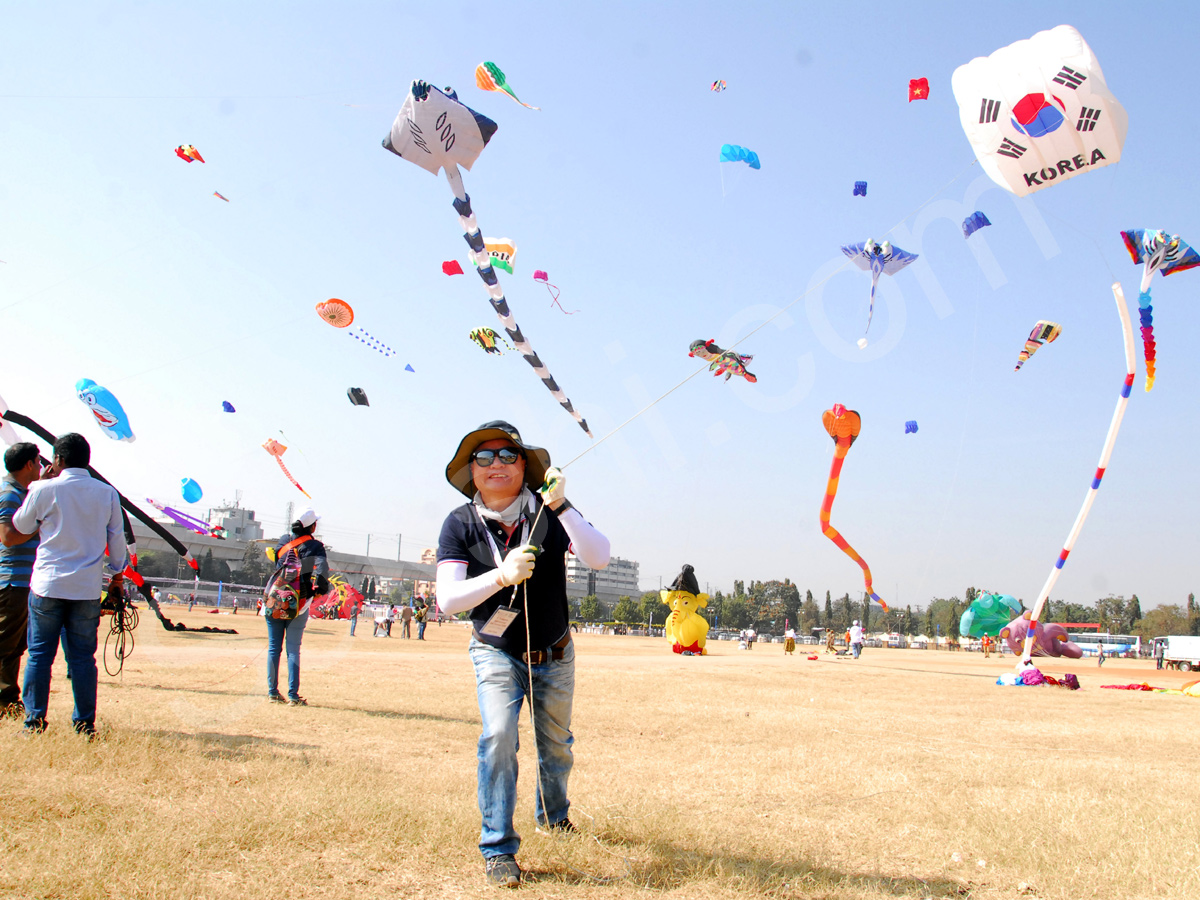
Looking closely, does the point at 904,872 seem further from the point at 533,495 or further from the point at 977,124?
the point at 977,124

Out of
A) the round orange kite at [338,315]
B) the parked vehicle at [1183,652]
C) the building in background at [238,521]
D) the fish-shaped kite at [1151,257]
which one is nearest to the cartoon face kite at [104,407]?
the round orange kite at [338,315]

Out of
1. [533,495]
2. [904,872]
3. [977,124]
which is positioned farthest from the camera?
[977,124]

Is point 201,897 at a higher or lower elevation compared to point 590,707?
higher

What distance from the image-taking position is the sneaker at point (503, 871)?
2914mm

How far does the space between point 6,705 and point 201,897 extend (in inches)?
150

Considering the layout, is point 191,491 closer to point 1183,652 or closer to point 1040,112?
point 1040,112

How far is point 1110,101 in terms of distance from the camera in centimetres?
789

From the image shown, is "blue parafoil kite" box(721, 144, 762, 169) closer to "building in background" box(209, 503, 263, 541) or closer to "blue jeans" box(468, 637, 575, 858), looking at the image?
"blue jeans" box(468, 637, 575, 858)

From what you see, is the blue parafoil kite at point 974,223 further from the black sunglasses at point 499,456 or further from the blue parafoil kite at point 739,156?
the black sunglasses at point 499,456

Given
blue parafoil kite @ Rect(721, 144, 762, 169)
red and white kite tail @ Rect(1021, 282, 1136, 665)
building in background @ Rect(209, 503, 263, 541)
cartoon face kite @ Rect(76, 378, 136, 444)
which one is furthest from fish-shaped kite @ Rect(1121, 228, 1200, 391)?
building in background @ Rect(209, 503, 263, 541)

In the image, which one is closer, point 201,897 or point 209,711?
point 201,897

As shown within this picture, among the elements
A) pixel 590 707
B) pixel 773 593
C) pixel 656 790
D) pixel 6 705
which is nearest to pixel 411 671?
pixel 590 707

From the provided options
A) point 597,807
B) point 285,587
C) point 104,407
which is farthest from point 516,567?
point 104,407

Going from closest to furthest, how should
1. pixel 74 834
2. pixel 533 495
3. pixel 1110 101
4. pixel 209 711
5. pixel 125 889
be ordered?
1. pixel 125 889
2. pixel 74 834
3. pixel 533 495
4. pixel 209 711
5. pixel 1110 101
